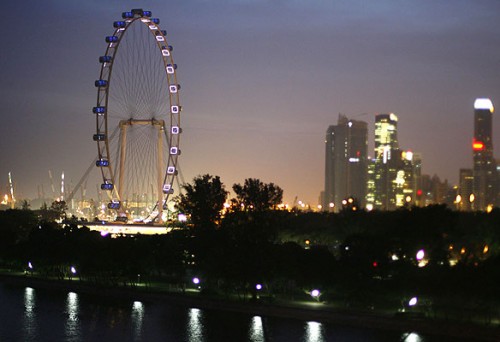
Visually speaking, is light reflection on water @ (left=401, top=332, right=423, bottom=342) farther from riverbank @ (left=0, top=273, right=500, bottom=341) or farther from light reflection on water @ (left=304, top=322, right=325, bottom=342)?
light reflection on water @ (left=304, top=322, right=325, bottom=342)

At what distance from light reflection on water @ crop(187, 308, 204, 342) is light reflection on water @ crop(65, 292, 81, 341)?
4.80 meters

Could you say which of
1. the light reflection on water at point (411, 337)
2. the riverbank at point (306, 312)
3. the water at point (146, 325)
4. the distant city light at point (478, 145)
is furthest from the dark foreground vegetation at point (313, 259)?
the distant city light at point (478, 145)

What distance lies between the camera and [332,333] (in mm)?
36875

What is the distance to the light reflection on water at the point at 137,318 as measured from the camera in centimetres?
3803

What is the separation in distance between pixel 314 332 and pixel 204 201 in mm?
27256

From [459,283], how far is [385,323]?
4.01 metres

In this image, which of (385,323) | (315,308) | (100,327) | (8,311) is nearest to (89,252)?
(8,311)

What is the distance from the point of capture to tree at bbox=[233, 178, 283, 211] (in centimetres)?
5984

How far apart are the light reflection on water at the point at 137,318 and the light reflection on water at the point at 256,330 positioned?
481 cm

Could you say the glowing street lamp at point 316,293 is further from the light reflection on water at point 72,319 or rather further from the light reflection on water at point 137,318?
the light reflection on water at point 72,319

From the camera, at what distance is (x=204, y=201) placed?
63.2 meters

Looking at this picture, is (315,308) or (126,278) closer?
(315,308)

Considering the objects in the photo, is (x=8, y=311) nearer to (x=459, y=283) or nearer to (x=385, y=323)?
(x=385, y=323)

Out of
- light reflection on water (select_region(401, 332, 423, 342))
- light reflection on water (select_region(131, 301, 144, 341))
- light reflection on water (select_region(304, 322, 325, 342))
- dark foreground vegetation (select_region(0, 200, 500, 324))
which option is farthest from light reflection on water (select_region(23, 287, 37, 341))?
light reflection on water (select_region(401, 332, 423, 342))
